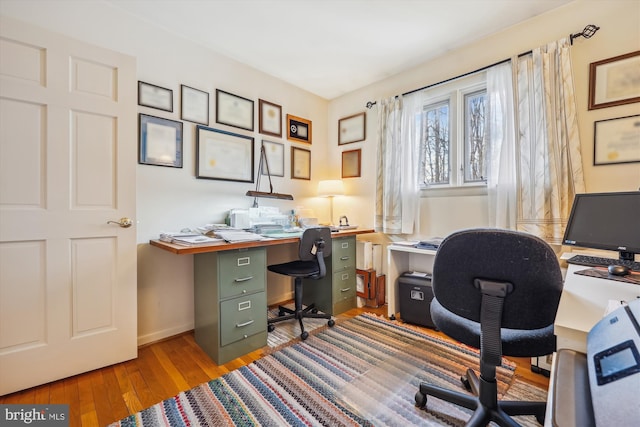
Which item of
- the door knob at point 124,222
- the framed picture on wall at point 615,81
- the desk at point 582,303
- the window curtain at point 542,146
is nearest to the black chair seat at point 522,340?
the desk at point 582,303

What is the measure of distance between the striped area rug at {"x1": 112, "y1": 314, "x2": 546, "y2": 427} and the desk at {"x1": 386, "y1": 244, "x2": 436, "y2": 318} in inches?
16.2

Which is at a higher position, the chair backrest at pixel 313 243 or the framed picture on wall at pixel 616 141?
the framed picture on wall at pixel 616 141

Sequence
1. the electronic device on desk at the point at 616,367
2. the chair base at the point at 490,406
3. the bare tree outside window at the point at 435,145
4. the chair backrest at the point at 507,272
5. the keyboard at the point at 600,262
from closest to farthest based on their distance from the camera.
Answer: the electronic device on desk at the point at 616,367
the chair backrest at the point at 507,272
the chair base at the point at 490,406
the keyboard at the point at 600,262
the bare tree outside window at the point at 435,145

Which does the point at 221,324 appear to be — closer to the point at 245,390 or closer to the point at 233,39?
the point at 245,390

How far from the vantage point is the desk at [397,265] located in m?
2.50

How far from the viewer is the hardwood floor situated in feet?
4.60

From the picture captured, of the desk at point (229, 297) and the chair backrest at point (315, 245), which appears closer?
the desk at point (229, 297)

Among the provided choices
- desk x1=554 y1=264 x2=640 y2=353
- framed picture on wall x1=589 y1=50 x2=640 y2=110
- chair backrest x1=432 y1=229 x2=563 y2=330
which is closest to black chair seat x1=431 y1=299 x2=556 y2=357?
chair backrest x1=432 y1=229 x2=563 y2=330

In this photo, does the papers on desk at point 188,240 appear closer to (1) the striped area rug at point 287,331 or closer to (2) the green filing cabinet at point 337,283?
(1) the striped area rug at point 287,331

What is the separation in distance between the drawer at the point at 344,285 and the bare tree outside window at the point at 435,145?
3.88 ft

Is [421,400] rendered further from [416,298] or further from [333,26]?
[333,26]

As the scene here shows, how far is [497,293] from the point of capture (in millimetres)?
989

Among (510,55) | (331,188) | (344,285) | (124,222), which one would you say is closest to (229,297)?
(124,222)

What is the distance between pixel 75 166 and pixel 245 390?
1.70 metres
